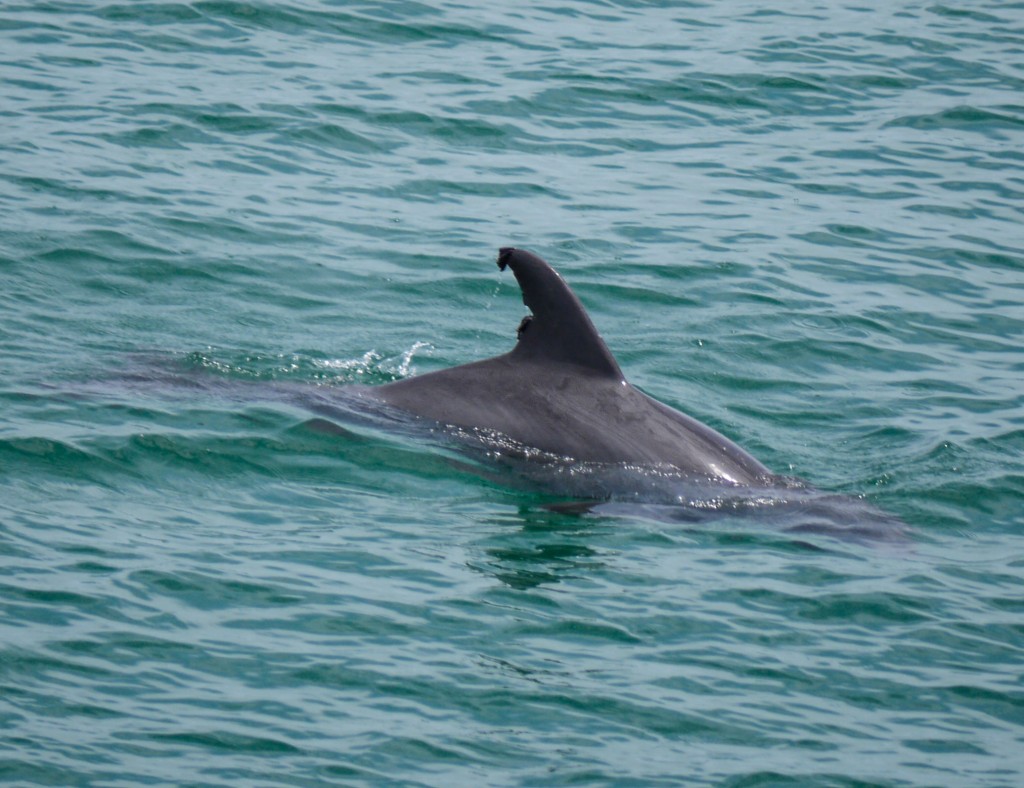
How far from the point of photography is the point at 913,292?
698 inches

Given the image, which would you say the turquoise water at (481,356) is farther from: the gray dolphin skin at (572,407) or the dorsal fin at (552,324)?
the dorsal fin at (552,324)

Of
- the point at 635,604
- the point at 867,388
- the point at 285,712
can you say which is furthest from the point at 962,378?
the point at 285,712

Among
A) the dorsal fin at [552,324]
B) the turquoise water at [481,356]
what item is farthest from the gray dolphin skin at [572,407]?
the turquoise water at [481,356]

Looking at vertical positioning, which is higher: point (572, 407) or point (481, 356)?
point (572, 407)

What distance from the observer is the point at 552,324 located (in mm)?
12016

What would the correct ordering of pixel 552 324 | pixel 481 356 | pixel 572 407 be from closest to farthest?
1. pixel 552 324
2. pixel 572 407
3. pixel 481 356

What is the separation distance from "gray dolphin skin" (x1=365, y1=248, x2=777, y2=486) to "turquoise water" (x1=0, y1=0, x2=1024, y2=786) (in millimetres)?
626

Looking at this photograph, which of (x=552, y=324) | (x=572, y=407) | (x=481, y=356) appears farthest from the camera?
(x=481, y=356)

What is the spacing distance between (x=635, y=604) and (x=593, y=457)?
6.97 ft

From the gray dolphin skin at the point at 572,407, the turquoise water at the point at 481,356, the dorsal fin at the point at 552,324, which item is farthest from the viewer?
the gray dolphin skin at the point at 572,407

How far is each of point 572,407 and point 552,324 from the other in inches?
26.9

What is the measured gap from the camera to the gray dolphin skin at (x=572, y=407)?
39.5ft

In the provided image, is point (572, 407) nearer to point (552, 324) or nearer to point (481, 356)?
point (552, 324)

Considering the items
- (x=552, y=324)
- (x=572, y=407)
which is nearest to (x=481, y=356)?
(x=572, y=407)
